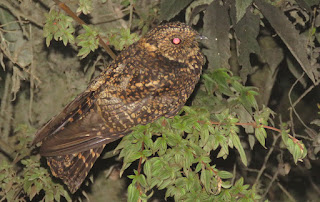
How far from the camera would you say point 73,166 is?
8.63 ft

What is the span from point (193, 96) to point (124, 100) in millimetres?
418

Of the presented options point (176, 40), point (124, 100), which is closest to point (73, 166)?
point (124, 100)

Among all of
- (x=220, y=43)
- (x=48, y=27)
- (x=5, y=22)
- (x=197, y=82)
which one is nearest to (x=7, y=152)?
(x=5, y=22)

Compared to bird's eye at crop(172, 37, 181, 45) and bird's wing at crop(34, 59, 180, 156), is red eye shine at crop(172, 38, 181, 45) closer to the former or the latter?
bird's eye at crop(172, 37, 181, 45)

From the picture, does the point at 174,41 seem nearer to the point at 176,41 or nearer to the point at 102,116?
the point at 176,41

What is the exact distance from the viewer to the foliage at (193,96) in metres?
2.19

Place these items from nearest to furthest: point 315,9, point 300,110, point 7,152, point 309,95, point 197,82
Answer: point 197,82 < point 315,9 < point 7,152 < point 309,95 < point 300,110

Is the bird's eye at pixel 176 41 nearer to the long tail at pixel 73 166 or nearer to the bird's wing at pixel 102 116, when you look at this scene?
the bird's wing at pixel 102 116

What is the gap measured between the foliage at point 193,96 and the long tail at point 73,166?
24 centimetres

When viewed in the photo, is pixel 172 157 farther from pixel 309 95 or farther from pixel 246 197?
pixel 309 95

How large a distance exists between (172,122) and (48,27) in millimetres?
780

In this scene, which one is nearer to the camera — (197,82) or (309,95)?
(197,82)

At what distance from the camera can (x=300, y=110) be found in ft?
15.1

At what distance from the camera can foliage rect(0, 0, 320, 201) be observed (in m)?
2.19
